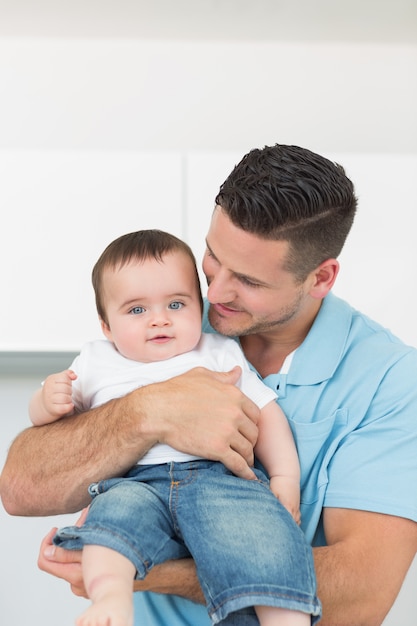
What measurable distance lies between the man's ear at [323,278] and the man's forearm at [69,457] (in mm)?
450

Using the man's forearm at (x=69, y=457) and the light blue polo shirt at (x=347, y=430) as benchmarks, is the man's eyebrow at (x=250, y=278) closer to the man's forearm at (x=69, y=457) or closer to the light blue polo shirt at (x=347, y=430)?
the light blue polo shirt at (x=347, y=430)

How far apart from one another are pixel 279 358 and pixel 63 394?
0.42 metres

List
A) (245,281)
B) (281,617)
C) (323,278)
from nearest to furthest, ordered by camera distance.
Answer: (281,617) → (245,281) → (323,278)

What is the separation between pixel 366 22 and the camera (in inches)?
111

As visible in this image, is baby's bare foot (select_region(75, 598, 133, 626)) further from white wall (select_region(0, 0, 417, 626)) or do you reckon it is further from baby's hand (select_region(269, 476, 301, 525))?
white wall (select_region(0, 0, 417, 626))

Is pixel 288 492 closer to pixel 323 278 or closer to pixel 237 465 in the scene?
pixel 237 465

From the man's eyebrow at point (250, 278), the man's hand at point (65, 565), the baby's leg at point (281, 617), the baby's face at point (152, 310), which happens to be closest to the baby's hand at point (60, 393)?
the baby's face at point (152, 310)

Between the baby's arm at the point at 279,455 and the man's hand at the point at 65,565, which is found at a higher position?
the baby's arm at the point at 279,455

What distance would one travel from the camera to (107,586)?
112 cm

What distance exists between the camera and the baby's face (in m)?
1.48

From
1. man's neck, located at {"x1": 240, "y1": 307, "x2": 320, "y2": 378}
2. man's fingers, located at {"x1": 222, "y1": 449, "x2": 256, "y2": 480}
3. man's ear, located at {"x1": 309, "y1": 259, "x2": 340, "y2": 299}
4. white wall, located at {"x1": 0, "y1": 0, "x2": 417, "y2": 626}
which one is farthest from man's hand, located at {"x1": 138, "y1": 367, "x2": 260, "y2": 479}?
white wall, located at {"x1": 0, "y1": 0, "x2": 417, "y2": 626}

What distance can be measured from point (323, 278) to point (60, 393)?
553 millimetres

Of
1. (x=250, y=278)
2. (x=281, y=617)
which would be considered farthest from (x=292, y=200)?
(x=281, y=617)

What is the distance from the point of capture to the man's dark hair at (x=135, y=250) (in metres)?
1.52
